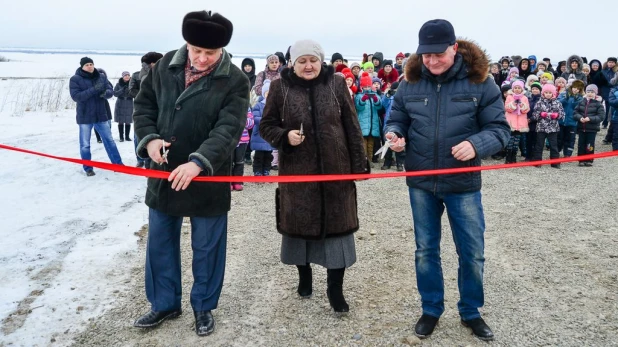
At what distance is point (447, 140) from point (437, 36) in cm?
64

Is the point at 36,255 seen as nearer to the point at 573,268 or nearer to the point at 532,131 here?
the point at 573,268

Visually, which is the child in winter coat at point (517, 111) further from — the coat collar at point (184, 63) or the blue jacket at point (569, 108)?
the coat collar at point (184, 63)

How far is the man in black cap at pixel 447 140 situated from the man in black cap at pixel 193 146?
1.14 metres

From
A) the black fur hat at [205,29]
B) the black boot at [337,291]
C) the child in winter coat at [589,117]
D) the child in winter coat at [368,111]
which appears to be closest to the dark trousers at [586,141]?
the child in winter coat at [589,117]

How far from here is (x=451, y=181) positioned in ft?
9.96

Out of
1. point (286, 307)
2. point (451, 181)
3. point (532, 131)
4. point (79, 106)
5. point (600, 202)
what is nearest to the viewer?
point (451, 181)

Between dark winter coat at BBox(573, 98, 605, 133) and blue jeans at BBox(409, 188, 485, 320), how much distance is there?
8278 millimetres

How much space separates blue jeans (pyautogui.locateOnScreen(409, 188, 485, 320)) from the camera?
3.07 m

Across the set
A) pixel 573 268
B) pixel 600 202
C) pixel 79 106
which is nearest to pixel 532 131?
pixel 600 202

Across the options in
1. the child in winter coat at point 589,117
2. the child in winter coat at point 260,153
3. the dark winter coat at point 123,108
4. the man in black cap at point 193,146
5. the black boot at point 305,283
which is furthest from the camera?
the dark winter coat at point 123,108

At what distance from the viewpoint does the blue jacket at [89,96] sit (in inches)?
324

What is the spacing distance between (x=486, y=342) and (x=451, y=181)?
112cm

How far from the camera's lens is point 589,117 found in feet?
32.5

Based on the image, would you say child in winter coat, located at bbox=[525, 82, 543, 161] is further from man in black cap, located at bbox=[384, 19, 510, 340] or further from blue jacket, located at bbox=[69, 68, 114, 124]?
blue jacket, located at bbox=[69, 68, 114, 124]
